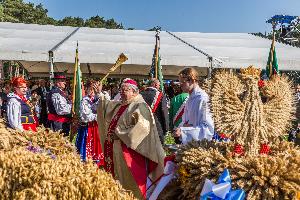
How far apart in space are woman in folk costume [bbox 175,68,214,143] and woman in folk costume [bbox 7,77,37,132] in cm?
297

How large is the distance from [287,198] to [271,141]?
0.59 m

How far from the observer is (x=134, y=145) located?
4.78 meters

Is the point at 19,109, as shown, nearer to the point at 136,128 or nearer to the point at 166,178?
the point at 136,128

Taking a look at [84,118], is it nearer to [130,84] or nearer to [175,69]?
[130,84]

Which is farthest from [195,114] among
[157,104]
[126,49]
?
[126,49]

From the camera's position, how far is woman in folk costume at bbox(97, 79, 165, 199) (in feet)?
15.7

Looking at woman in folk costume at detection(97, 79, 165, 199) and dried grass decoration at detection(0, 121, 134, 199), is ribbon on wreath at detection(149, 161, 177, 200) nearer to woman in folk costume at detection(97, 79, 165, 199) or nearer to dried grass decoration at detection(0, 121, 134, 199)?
dried grass decoration at detection(0, 121, 134, 199)

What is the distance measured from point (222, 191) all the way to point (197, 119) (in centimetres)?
168

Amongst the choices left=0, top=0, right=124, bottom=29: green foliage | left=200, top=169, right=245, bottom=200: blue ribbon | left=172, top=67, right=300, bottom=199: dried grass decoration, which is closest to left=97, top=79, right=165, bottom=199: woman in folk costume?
left=172, top=67, right=300, bottom=199: dried grass decoration

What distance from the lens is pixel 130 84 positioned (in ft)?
16.7

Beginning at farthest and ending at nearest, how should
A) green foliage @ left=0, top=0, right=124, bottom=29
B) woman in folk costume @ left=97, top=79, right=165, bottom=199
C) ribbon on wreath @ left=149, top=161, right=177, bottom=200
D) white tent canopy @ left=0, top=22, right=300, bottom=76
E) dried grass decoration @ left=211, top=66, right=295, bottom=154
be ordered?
green foliage @ left=0, top=0, right=124, bottom=29 → white tent canopy @ left=0, top=22, right=300, bottom=76 → woman in folk costume @ left=97, top=79, right=165, bottom=199 → ribbon on wreath @ left=149, top=161, right=177, bottom=200 → dried grass decoration @ left=211, top=66, right=295, bottom=154

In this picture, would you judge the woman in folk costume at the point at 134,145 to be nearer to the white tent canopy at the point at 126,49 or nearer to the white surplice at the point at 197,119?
the white surplice at the point at 197,119

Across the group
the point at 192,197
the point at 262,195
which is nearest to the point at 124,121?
the point at 192,197

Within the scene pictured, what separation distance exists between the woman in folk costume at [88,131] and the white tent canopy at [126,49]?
438 cm
